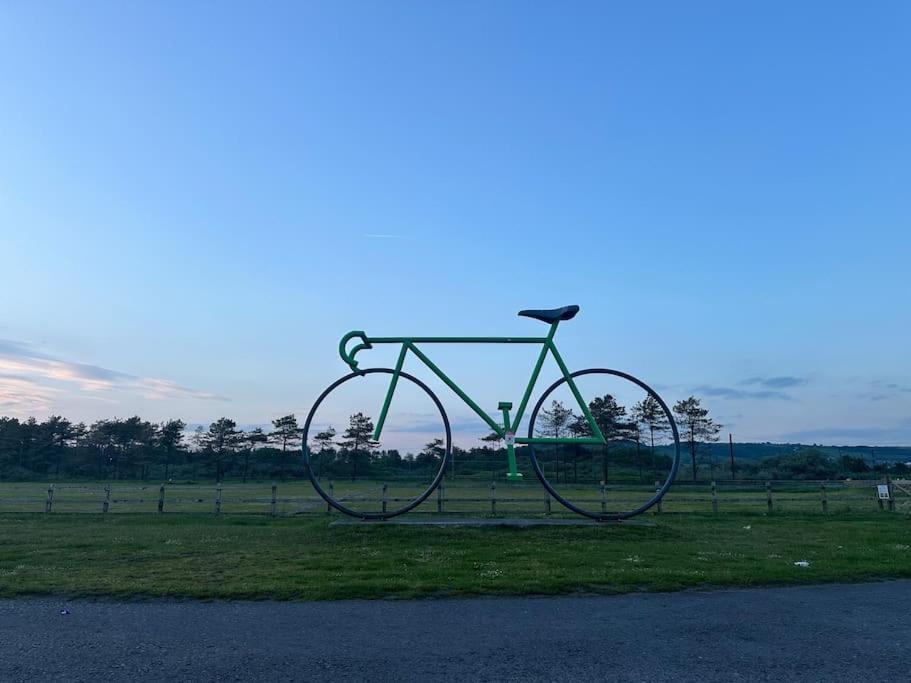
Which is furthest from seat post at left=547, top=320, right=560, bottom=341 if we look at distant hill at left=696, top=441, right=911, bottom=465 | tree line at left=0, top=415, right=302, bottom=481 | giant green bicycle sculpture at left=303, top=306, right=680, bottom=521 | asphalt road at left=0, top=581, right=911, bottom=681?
tree line at left=0, top=415, right=302, bottom=481

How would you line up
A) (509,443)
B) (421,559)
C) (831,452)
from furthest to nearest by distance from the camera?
(831,452)
(509,443)
(421,559)

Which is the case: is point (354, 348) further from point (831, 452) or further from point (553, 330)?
point (831, 452)

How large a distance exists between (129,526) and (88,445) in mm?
74975

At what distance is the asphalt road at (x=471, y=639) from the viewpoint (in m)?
4.75

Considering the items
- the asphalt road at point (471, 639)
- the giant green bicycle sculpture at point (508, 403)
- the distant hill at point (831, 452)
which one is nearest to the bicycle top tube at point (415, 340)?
the giant green bicycle sculpture at point (508, 403)

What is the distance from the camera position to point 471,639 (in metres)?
5.54

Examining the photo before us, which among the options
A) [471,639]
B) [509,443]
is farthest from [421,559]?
[471,639]

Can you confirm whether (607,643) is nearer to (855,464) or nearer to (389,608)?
(389,608)

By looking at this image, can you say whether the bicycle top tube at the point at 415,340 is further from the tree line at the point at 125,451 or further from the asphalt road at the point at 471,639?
the tree line at the point at 125,451

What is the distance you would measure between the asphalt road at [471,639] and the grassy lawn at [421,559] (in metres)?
0.61

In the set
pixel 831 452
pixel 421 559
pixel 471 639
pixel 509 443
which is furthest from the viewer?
pixel 831 452

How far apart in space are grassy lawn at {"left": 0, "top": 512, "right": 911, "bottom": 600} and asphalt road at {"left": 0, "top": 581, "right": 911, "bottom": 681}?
0.61 metres

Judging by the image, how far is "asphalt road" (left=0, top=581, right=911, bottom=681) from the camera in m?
4.75

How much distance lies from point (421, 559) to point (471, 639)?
422cm
